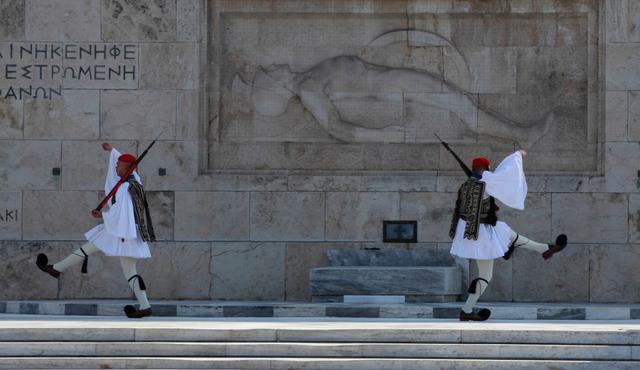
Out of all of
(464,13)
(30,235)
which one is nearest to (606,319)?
(464,13)

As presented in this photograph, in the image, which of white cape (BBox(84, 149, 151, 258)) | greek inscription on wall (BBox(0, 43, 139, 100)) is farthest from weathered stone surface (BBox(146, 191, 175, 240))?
white cape (BBox(84, 149, 151, 258))

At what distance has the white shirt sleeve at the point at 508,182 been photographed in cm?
1791

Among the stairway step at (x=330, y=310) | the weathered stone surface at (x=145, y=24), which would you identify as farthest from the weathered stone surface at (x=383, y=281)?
the weathered stone surface at (x=145, y=24)

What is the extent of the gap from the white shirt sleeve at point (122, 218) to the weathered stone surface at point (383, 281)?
2806mm

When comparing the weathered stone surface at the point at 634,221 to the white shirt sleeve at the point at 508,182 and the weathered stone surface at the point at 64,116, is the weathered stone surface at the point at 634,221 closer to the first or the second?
the white shirt sleeve at the point at 508,182

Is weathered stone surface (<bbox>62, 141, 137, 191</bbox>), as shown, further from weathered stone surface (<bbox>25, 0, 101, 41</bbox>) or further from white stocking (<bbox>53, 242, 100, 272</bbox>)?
white stocking (<bbox>53, 242, 100, 272</bbox>)

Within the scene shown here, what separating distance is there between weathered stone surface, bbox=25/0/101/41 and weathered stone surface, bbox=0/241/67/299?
267cm

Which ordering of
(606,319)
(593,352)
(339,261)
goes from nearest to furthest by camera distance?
1. (593,352)
2. (606,319)
3. (339,261)

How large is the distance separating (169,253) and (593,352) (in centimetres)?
697

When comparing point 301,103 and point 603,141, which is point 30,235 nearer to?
point 301,103

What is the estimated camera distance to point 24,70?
20.8 meters

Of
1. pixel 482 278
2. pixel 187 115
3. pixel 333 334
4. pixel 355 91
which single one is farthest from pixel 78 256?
pixel 355 91

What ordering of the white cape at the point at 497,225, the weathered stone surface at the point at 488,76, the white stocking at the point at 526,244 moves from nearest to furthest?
the white cape at the point at 497,225
the white stocking at the point at 526,244
the weathered stone surface at the point at 488,76

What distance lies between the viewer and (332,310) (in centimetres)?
1856
